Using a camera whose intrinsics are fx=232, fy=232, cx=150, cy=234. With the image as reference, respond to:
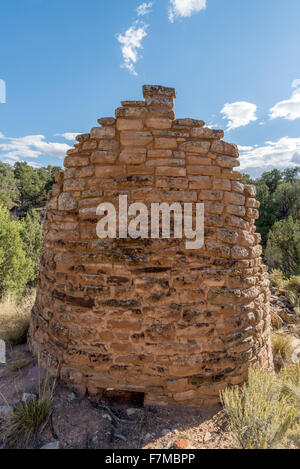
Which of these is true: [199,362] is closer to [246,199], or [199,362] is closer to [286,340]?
[246,199]

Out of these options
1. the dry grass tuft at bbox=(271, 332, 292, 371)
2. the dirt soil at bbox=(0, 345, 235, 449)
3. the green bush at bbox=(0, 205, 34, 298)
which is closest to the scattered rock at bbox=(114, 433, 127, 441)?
the dirt soil at bbox=(0, 345, 235, 449)

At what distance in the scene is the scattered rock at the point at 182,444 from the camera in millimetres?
2027

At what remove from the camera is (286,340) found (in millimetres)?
4008

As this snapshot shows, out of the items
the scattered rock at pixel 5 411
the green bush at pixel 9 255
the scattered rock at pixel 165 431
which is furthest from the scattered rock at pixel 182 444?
the green bush at pixel 9 255

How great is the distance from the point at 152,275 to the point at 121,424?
149 centimetres

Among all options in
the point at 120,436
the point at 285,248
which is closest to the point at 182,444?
the point at 120,436

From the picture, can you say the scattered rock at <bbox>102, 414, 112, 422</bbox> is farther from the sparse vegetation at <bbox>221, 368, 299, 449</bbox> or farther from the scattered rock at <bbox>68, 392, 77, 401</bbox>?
the sparse vegetation at <bbox>221, 368, 299, 449</bbox>

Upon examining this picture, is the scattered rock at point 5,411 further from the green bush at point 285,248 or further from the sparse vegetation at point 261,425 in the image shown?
the green bush at point 285,248

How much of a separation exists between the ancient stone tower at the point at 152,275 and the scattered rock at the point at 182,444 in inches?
16.7

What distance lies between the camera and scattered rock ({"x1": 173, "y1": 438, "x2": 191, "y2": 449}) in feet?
6.65

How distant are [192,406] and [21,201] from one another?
3869 centimetres

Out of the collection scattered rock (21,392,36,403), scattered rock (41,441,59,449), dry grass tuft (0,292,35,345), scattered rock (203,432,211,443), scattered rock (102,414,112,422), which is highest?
dry grass tuft (0,292,35,345)

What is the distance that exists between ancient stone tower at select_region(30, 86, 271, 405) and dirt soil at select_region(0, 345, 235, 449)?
131 millimetres

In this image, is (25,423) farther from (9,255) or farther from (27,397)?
(9,255)
